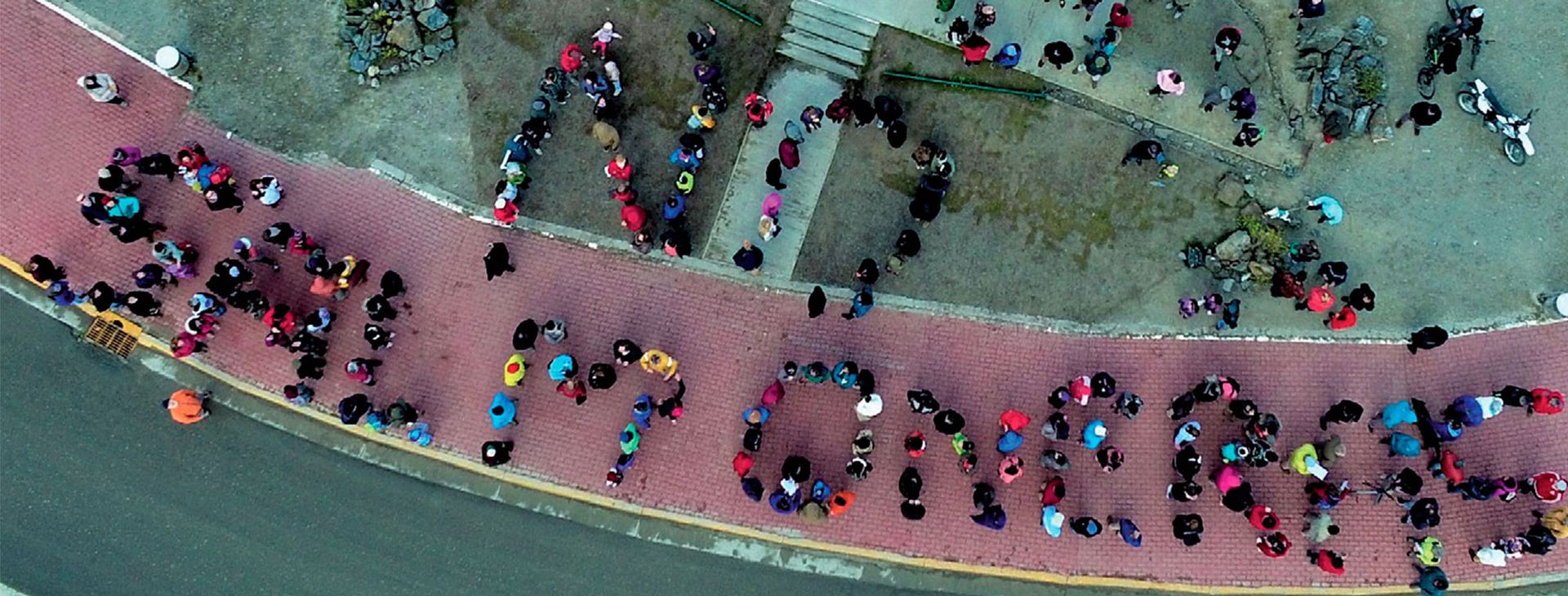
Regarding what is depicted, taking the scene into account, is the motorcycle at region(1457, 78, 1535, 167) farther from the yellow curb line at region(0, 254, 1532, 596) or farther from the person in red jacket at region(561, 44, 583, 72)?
the person in red jacket at region(561, 44, 583, 72)

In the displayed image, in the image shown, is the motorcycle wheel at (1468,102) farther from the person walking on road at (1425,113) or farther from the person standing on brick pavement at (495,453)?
the person standing on brick pavement at (495,453)

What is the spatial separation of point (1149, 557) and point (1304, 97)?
29.6 feet

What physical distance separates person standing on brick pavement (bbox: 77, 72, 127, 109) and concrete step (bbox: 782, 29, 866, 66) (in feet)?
39.4

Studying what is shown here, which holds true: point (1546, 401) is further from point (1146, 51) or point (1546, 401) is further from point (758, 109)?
point (758, 109)

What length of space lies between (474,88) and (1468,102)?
1847 centimetres

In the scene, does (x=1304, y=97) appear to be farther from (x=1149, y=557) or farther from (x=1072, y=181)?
(x=1149, y=557)

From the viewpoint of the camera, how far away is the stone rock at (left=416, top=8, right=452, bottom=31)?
611 inches

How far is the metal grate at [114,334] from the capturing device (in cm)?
1546

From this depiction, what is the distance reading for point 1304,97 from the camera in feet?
51.6

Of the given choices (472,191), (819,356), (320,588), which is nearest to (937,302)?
(819,356)

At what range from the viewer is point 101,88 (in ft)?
48.4

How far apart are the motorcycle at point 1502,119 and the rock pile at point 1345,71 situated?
156 centimetres

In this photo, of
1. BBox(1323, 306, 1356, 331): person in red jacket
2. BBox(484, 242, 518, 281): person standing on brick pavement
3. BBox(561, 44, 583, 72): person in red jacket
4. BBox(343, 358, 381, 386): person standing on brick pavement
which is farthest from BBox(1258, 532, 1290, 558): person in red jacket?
BBox(343, 358, 381, 386): person standing on brick pavement

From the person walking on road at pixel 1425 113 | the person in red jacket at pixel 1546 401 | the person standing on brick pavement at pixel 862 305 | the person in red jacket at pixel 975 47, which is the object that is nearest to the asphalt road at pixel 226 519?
the person standing on brick pavement at pixel 862 305
